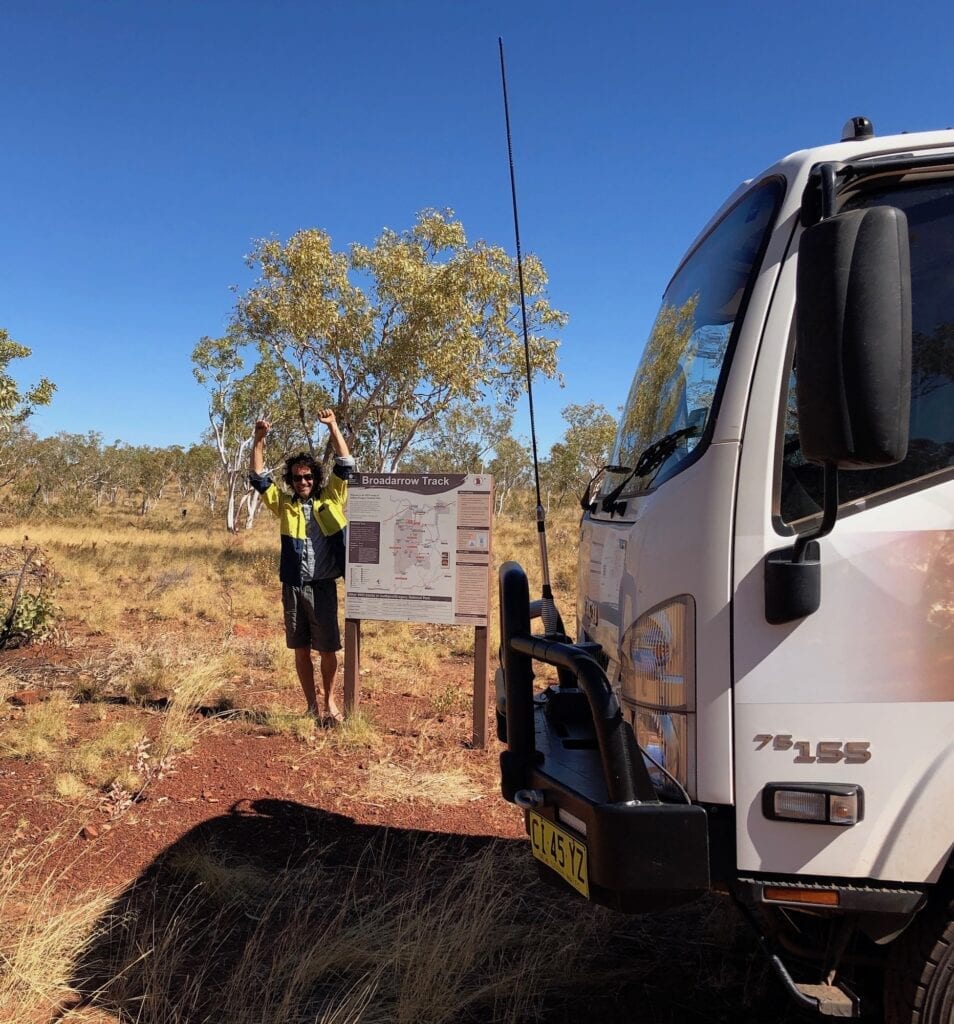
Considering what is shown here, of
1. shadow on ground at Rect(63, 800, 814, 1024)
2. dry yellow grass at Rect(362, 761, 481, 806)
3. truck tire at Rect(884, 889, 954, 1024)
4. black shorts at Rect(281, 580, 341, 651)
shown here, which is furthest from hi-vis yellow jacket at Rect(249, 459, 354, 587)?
truck tire at Rect(884, 889, 954, 1024)

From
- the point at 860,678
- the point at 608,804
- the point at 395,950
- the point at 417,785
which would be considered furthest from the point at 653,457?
the point at 417,785

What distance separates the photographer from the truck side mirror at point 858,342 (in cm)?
159

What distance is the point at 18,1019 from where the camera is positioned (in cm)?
257

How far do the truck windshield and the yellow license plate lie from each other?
95 centimetres

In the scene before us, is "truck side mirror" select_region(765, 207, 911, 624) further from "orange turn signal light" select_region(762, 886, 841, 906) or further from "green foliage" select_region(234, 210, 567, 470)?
"green foliage" select_region(234, 210, 567, 470)

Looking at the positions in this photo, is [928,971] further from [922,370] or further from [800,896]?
[922,370]

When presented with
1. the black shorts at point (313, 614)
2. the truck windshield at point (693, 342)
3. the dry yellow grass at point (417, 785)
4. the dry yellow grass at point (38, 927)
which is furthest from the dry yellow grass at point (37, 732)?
the truck windshield at point (693, 342)

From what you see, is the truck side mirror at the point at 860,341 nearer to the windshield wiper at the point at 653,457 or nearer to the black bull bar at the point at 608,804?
the windshield wiper at the point at 653,457

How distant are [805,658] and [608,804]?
55 cm

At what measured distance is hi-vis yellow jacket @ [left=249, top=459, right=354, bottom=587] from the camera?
5664mm

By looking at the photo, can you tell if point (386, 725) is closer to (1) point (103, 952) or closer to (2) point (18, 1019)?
(1) point (103, 952)

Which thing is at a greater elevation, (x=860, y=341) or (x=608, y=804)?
(x=860, y=341)

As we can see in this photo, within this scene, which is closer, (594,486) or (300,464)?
(594,486)

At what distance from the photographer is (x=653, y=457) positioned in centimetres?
246
